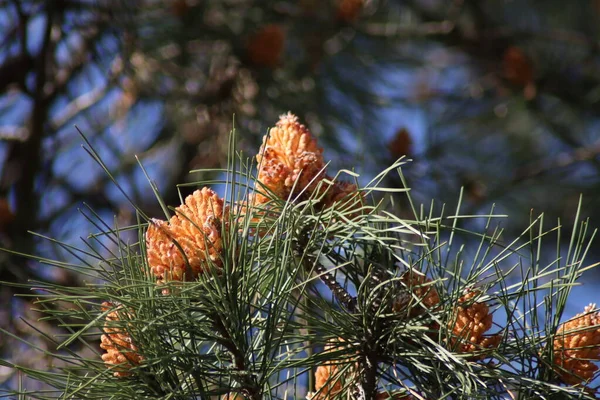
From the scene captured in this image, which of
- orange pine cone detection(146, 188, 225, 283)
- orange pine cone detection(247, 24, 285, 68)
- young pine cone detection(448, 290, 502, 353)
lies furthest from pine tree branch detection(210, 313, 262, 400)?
orange pine cone detection(247, 24, 285, 68)

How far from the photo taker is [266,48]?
1.77 m

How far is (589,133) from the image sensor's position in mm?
2787

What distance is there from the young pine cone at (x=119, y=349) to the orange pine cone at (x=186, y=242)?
0.05 meters

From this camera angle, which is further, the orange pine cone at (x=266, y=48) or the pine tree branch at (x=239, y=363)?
the orange pine cone at (x=266, y=48)

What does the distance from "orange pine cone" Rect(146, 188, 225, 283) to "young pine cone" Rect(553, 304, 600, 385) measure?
11.1 inches

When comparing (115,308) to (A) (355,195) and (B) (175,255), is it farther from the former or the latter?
(A) (355,195)

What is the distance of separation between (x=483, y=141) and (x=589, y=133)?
0.39 meters

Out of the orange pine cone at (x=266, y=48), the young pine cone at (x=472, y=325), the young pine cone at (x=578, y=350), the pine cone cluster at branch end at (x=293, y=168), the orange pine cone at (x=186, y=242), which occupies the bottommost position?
the young pine cone at (x=578, y=350)

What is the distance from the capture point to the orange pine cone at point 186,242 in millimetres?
582

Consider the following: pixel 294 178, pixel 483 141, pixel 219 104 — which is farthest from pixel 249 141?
pixel 483 141

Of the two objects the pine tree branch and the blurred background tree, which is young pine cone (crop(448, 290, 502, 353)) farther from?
the blurred background tree

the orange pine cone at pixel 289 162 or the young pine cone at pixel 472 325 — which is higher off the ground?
the orange pine cone at pixel 289 162

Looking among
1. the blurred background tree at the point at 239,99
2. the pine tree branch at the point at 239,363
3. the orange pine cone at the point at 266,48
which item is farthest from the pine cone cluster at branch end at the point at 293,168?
the orange pine cone at the point at 266,48

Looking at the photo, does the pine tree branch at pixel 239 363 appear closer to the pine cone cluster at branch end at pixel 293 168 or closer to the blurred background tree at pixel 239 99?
the pine cone cluster at branch end at pixel 293 168
